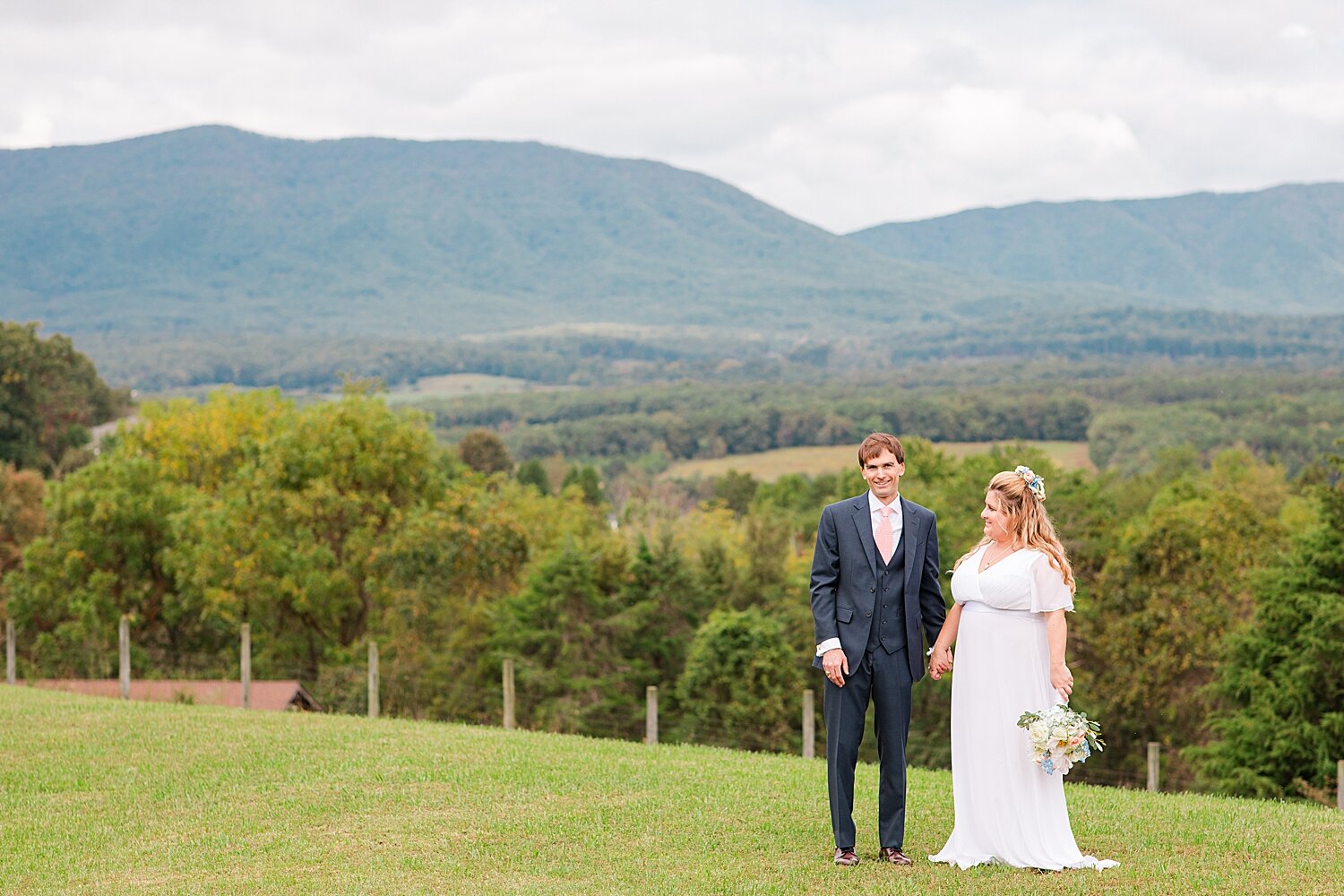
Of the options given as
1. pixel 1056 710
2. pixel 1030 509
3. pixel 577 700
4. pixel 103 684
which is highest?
pixel 1030 509

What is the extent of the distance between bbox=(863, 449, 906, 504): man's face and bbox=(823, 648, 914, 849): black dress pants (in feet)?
3.05

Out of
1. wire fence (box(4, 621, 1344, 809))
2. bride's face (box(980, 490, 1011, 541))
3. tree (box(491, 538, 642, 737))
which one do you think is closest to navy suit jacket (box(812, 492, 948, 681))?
bride's face (box(980, 490, 1011, 541))

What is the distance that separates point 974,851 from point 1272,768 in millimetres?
19453

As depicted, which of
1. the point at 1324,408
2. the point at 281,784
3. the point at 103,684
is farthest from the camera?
the point at 1324,408

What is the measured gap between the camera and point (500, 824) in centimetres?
953

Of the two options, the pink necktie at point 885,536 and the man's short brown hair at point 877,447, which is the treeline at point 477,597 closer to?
the pink necktie at point 885,536

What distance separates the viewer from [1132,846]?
8969 millimetres

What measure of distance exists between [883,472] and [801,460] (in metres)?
142

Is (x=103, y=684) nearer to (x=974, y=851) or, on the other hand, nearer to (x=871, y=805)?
(x=871, y=805)

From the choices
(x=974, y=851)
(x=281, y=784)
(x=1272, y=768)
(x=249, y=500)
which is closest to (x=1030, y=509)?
(x=974, y=851)

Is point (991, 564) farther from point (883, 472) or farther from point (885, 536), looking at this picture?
point (883, 472)

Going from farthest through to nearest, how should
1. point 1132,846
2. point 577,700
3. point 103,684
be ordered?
point 577,700, point 103,684, point 1132,846

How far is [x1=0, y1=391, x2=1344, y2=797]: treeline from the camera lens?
124 feet

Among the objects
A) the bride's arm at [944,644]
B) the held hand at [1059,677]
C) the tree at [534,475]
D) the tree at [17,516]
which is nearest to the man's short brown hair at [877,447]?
the bride's arm at [944,644]
